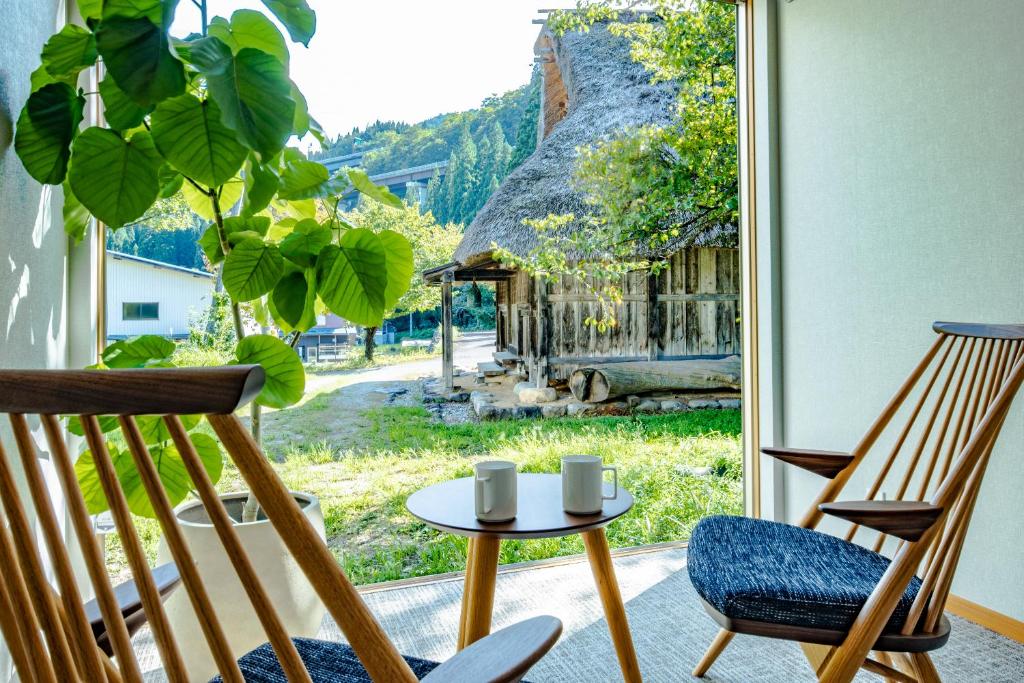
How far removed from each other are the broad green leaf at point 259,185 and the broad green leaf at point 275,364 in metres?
0.34

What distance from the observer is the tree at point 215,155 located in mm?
1384

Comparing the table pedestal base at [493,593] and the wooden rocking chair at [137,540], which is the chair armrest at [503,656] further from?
the table pedestal base at [493,593]

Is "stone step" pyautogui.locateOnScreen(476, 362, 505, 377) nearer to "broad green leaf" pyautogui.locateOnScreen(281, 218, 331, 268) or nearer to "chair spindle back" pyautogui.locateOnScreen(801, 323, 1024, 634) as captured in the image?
"broad green leaf" pyautogui.locateOnScreen(281, 218, 331, 268)

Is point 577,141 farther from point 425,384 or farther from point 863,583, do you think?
point 863,583

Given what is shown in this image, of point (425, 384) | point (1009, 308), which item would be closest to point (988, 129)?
point (1009, 308)

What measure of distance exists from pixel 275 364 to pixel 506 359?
1342 mm

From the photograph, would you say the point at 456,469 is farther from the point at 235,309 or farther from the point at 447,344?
the point at 235,309

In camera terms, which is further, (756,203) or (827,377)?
(756,203)

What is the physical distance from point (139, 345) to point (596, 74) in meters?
2.21

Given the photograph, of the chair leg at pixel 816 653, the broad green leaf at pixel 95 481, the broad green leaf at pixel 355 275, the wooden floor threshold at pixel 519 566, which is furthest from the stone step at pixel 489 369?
the chair leg at pixel 816 653

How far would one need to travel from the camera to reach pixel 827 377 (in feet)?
8.38

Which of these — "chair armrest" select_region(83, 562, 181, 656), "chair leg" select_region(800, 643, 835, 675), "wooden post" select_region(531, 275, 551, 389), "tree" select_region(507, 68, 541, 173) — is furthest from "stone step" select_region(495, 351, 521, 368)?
"chair armrest" select_region(83, 562, 181, 656)

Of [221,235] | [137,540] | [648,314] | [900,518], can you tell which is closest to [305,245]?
[221,235]

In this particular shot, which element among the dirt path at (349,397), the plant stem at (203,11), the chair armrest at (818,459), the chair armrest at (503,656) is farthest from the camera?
the dirt path at (349,397)
